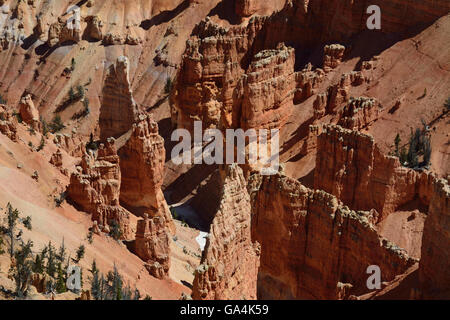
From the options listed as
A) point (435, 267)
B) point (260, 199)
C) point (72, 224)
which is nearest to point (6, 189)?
point (72, 224)

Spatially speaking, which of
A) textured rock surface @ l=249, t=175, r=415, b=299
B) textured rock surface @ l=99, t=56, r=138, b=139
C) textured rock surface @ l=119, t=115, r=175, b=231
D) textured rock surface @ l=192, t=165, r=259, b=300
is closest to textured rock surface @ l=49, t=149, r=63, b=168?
textured rock surface @ l=119, t=115, r=175, b=231

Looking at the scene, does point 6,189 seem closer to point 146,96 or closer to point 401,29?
point 401,29

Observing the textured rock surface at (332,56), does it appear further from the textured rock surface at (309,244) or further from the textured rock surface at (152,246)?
the textured rock surface at (152,246)

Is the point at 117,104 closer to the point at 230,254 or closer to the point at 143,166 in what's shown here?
the point at 143,166

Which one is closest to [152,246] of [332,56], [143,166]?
[143,166]

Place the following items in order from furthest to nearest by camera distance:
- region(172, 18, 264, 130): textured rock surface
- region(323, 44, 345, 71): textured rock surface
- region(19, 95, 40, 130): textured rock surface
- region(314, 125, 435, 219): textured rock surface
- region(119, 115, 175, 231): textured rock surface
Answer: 1. region(172, 18, 264, 130): textured rock surface
2. region(323, 44, 345, 71): textured rock surface
3. region(19, 95, 40, 130): textured rock surface
4. region(314, 125, 435, 219): textured rock surface
5. region(119, 115, 175, 231): textured rock surface

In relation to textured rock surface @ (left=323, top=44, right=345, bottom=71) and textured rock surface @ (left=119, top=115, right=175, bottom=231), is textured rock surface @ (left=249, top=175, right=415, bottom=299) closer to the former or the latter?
textured rock surface @ (left=119, top=115, right=175, bottom=231)

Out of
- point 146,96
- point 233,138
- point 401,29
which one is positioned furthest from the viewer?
point 146,96
